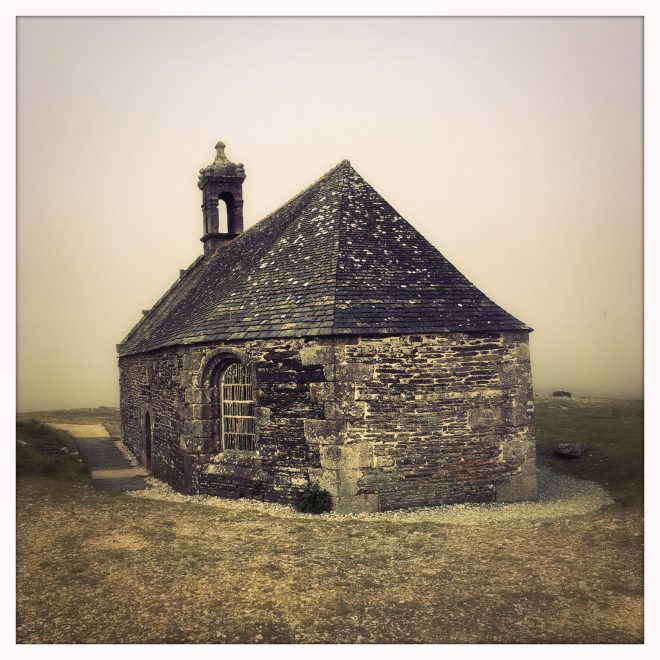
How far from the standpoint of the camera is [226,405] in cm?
1408

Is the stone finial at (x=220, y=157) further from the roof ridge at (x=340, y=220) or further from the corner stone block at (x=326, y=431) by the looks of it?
the corner stone block at (x=326, y=431)

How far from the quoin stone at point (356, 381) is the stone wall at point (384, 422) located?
0.03 metres

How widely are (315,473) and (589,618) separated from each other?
19.9ft

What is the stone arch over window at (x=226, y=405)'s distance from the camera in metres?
13.7

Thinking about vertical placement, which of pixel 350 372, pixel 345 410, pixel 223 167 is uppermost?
pixel 223 167

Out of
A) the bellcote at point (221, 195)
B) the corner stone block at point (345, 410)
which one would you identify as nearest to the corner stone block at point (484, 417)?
the corner stone block at point (345, 410)

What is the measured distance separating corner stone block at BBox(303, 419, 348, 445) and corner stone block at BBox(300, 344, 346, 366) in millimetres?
1221

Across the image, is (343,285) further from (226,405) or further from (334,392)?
(226,405)

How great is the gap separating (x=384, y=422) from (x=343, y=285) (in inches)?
123

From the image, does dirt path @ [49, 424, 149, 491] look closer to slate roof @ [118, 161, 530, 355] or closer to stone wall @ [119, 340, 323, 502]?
stone wall @ [119, 340, 323, 502]

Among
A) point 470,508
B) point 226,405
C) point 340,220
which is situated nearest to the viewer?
point 470,508

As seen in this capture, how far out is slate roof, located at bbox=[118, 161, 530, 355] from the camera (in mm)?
12602

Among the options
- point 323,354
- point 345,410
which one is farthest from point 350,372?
point 345,410

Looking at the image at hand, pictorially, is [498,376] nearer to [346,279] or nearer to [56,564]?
[346,279]
